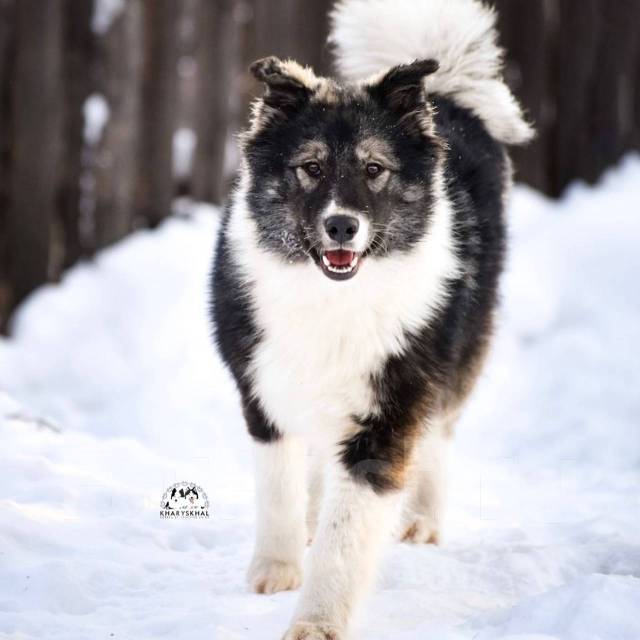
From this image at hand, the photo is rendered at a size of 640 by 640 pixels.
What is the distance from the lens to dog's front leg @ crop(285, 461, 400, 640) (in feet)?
11.2

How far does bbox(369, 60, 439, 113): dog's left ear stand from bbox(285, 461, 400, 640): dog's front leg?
4.42 ft

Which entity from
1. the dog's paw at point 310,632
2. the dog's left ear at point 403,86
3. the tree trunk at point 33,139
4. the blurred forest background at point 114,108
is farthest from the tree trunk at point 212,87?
the dog's paw at point 310,632

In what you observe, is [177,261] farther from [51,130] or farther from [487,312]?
[487,312]

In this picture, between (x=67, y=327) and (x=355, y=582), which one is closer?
(x=355, y=582)

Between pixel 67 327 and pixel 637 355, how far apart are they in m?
3.87

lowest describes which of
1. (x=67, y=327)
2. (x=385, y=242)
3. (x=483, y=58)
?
(x=67, y=327)

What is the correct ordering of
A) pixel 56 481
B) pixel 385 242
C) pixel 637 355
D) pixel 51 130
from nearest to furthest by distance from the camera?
pixel 385 242 < pixel 56 481 < pixel 51 130 < pixel 637 355

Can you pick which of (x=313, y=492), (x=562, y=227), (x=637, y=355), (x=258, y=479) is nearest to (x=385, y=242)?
(x=258, y=479)

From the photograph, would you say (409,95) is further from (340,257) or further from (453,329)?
(453,329)

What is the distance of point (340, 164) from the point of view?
3785 mm

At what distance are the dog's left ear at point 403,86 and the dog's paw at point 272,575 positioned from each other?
1.72 meters

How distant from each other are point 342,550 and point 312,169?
4.30ft

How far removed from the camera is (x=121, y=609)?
3.45 meters

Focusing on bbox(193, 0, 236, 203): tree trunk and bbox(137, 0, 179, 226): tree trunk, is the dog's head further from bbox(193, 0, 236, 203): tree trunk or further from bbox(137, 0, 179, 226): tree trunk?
bbox(193, 0, 236, 203): tree trunk
